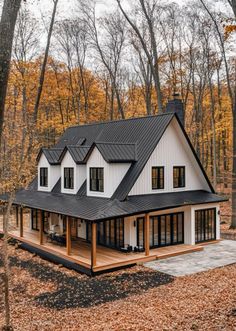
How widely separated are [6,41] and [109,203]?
1048 centimetres

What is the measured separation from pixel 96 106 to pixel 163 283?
25607 mm

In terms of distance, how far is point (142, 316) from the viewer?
8195 millimetres

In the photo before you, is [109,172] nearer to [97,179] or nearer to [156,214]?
[97,179]

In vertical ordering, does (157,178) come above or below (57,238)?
above

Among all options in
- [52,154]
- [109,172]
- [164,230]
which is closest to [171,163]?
[164,230]

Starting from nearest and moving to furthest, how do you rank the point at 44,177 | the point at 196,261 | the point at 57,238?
1. the point at 196,261
2. the point at 57,238
3. the point at 44,177

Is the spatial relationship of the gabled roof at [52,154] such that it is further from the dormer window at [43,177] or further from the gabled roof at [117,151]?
the gabled roof at [117,151]

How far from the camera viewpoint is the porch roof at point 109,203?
13492 mm

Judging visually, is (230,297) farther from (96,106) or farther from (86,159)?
(96,106)

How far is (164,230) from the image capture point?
1614 centimetres

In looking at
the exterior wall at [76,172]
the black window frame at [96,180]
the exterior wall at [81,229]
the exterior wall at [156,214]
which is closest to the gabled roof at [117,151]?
the black window frame at [96,180]

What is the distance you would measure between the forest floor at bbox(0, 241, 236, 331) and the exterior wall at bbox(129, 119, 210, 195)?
13.6ft

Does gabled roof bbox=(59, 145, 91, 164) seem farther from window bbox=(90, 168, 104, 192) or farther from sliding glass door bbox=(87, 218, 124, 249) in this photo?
sliding glass door bbox=(87, 218, 124, 249)

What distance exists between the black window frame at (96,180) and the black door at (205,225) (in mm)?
4871
